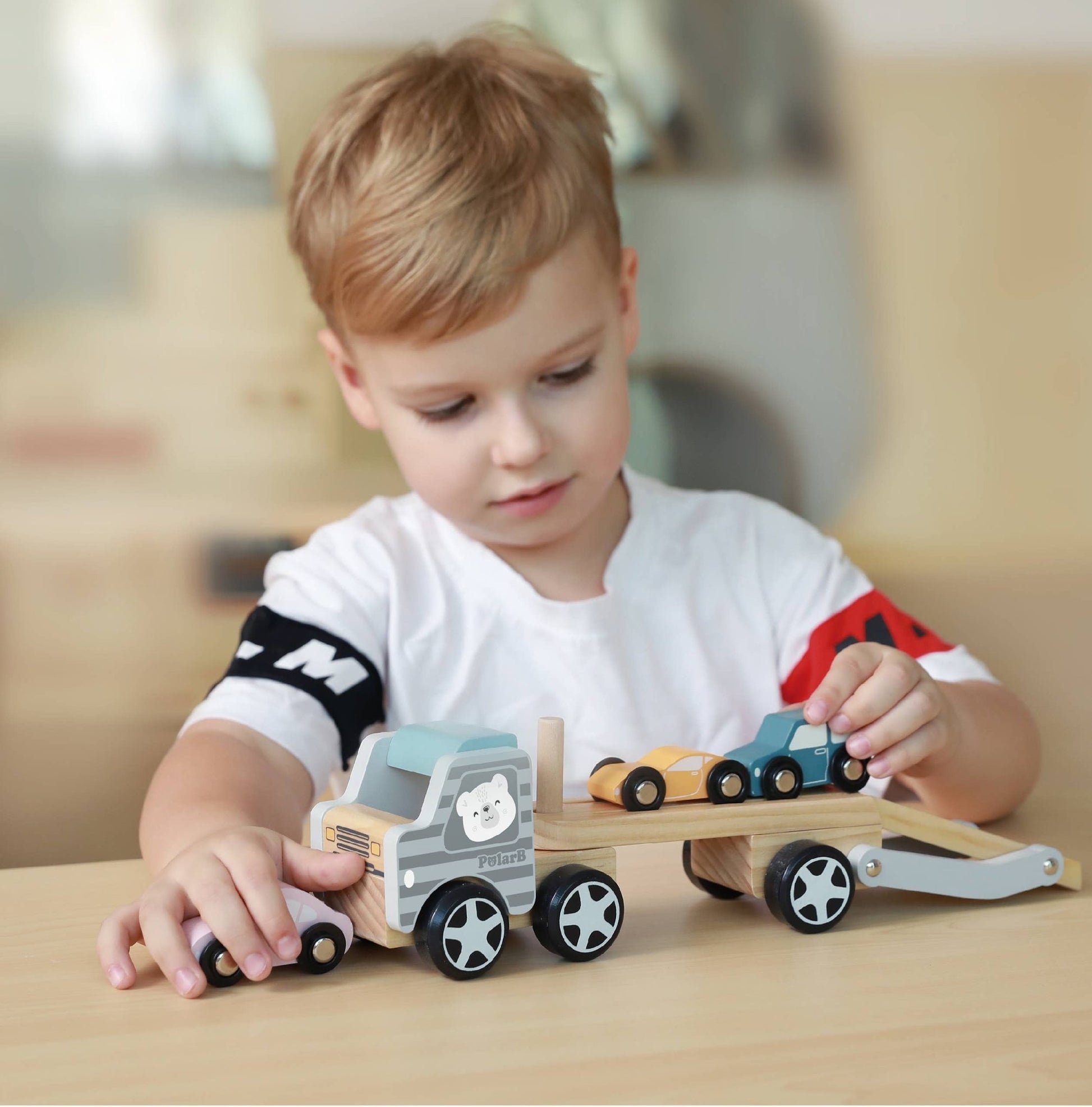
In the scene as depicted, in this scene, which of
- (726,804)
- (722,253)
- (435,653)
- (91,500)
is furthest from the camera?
(722,253)

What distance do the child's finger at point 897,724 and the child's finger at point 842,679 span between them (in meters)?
0.02

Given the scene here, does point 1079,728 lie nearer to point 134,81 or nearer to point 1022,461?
point 1022,461

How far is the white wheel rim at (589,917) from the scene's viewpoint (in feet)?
1.95

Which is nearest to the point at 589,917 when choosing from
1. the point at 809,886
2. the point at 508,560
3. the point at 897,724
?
the point at 809,886

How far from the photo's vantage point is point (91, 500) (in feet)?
3.79

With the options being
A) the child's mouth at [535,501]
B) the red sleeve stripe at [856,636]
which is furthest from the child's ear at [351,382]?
the red sleeve stripe at [856,636]

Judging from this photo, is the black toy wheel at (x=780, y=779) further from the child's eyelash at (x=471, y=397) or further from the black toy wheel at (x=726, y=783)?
the child's eyelash at (x=471, y=397)

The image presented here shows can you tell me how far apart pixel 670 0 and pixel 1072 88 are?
0.43m

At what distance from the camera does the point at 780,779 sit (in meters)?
0.65

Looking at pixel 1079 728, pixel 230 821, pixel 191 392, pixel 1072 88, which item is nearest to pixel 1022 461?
pixel 1079 728

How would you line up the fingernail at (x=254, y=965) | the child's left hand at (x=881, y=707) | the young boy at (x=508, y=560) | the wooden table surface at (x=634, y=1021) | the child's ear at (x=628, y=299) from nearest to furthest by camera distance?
the wooden table surface at (x=634, y=1021)
the fingernail at (x=254, y=965)
the child's left hand at (x=881, y=707)
the young boy at (x=508, y=560)
the child's ear at (x=628, y=299)

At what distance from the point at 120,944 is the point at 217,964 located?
0.06 meters

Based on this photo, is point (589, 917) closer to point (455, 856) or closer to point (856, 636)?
point (455, 856)

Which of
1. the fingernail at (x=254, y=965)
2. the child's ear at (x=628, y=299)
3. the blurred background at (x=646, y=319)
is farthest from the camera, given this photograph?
the blurred background at (x=646, y=319)
